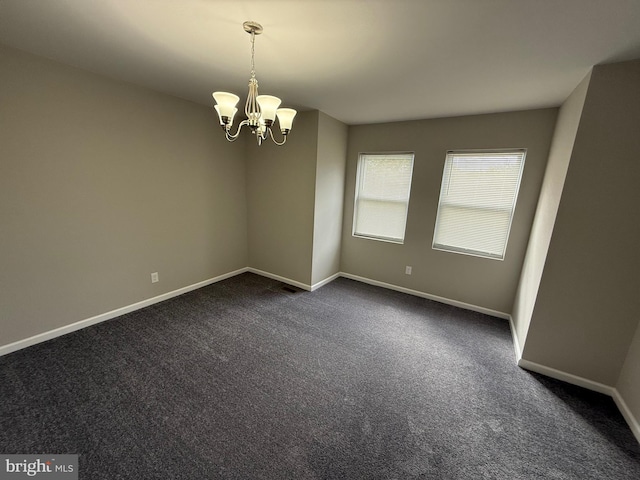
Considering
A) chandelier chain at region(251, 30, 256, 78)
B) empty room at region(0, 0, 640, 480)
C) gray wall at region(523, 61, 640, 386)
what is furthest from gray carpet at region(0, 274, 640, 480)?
chandelier chain at region(251, 30, 256, 78)

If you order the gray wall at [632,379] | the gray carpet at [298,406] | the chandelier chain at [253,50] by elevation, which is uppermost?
the chandelier chain at [253,50]

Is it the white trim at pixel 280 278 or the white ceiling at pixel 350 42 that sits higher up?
the white ceiling at pixel 350 42

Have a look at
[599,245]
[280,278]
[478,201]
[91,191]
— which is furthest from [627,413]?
[91,191]

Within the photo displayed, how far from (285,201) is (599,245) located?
3106 mm

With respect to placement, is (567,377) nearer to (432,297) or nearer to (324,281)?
(432,297)

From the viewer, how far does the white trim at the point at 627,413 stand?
1.58 metres

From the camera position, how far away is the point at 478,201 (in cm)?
300

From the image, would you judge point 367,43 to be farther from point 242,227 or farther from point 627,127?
point 242,227

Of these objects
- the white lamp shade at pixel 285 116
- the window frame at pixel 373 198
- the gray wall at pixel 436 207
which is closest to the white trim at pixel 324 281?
the gray wall at pixel 436 207

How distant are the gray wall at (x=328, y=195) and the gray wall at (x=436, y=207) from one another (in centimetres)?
18

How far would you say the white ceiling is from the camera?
1.27 metres

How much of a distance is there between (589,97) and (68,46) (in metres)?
3.72

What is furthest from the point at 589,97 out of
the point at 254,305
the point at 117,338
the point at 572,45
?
the point at 117,338

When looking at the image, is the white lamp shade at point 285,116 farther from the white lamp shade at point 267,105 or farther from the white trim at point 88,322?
the white trim at point 88,322
